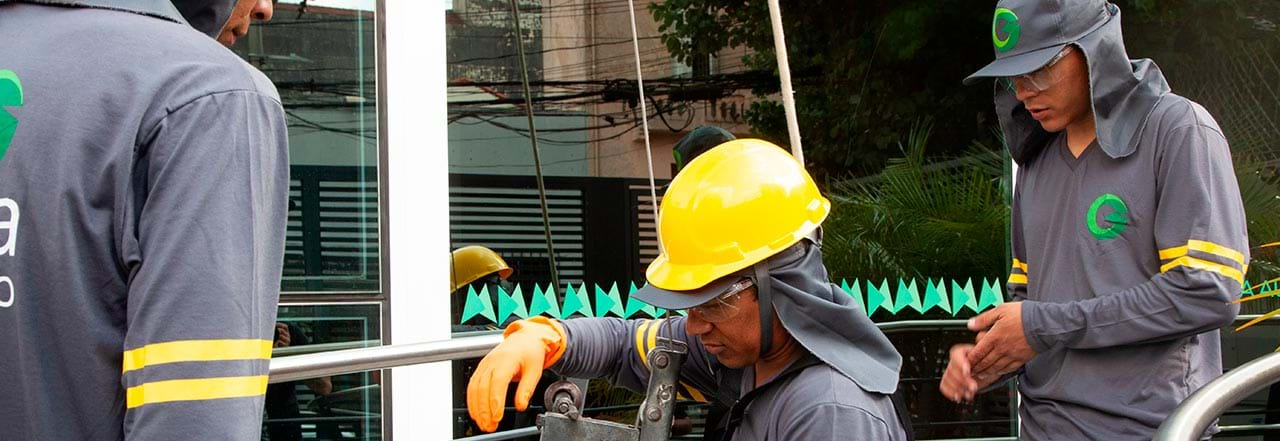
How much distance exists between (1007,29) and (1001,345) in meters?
0.62

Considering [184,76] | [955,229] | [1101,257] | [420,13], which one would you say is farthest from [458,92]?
[184,76]

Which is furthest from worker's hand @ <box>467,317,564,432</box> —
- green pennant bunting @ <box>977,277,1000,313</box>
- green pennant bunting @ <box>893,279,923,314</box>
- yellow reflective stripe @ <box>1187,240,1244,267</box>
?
green pennant bunting @ <box>977,277,1000,313</box>

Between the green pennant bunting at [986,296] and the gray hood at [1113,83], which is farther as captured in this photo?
the green pennant bunting at [986,296]

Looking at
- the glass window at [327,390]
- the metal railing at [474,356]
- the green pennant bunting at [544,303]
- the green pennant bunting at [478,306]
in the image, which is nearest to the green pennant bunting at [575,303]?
the green pennant bunting at [544,303]

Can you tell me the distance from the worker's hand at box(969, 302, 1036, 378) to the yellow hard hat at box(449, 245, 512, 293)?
230cm

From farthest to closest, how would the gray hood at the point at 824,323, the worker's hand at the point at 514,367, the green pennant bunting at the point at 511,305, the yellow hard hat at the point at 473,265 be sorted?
1. the green pennant bunting at the point at 511,305
2. the yellow hard hat at the point at 473,265
3. the worker's hand at the point at 514,367
4. the gray hood at the point at 824,323

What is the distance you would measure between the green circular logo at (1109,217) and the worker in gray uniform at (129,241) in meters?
1.63

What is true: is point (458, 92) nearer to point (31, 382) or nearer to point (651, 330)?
point (651, 330)

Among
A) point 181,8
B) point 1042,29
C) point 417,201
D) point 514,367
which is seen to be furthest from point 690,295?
point 417,201

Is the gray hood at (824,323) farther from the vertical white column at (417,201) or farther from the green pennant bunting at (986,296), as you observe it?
the green pennant bunting at (986,296)

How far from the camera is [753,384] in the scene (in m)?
2.27

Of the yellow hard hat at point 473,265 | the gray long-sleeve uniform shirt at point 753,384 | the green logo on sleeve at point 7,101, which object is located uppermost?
the green logo on sleeve at point 7,101

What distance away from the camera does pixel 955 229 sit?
548 centimetres

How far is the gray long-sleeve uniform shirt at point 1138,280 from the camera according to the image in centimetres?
246
